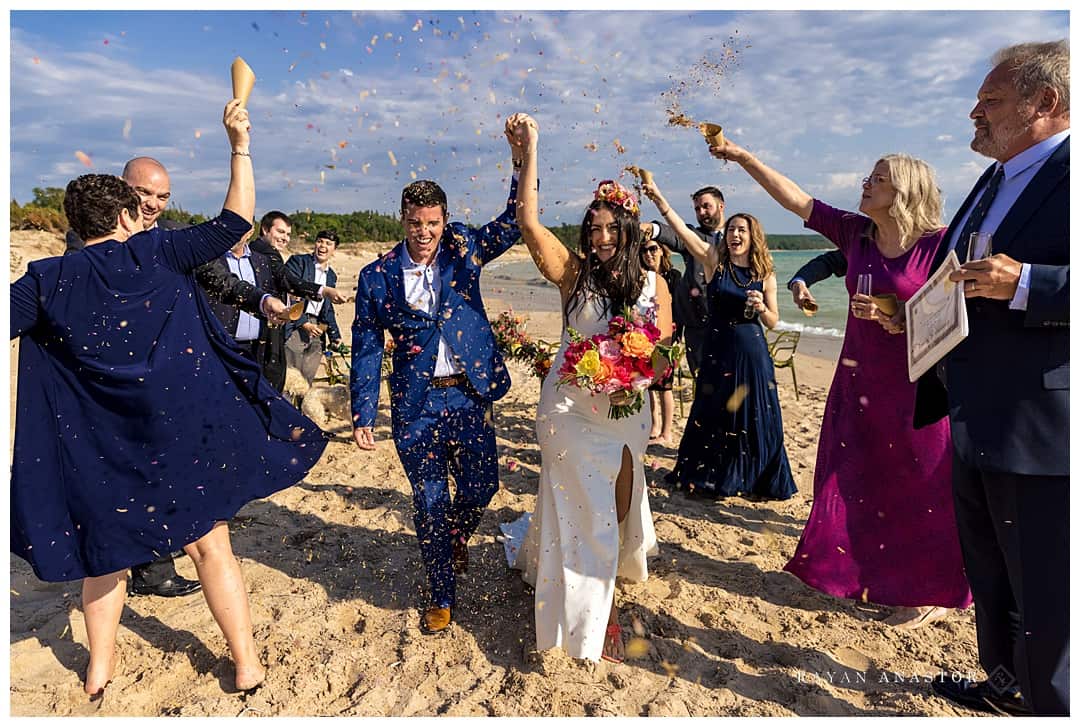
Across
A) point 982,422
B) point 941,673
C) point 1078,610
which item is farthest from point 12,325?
point 941,673

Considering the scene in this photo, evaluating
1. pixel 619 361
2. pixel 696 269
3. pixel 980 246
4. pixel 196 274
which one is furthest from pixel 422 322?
pixel 696 269

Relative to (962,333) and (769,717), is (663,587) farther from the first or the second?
(962,333)

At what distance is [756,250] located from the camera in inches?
222

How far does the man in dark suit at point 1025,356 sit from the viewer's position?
2.40m

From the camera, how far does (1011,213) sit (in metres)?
2.52

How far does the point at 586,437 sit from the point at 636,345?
0.54 metres

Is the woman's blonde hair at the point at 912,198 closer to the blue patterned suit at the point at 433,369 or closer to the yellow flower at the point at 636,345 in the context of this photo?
the yellow flower at the point at 636,345

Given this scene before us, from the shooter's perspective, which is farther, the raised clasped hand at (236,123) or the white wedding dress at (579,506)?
the white wedding dress at (579,506)

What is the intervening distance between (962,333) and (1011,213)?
553mm

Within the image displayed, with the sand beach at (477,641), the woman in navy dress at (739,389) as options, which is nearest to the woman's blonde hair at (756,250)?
the woman in navy dress at (739,389)

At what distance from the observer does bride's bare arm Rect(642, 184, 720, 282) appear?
15.2 ft

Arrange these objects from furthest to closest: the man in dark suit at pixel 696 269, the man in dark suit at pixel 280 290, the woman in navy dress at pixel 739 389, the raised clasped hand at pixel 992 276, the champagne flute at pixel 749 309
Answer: the man in dark suit at pixel 696 269 < the man in dark suit at pixel 280 290 < the woman in navy dress at pixel 739 389 < the champagne flute at pixel 749 309 < the raised clasped hand at pixel 992 276

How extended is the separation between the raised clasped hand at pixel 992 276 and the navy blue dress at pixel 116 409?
279 centimetres

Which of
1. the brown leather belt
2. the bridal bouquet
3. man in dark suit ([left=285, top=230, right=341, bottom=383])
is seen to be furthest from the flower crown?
man in dark suit ([left=285, top=230, right=341, bottom=383])
